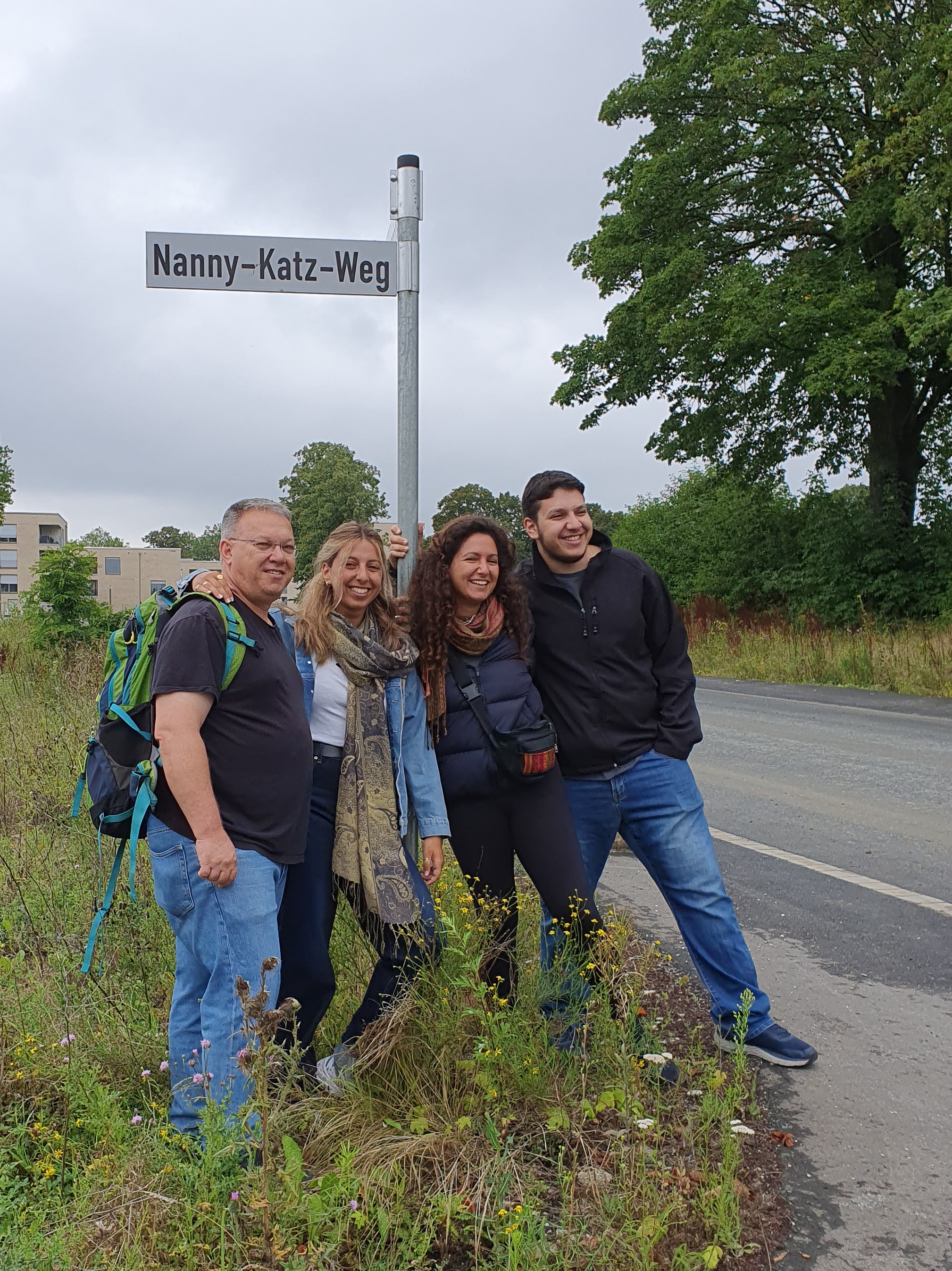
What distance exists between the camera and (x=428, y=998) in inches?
127

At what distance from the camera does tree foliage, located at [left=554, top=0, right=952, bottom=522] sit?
58.3 feet

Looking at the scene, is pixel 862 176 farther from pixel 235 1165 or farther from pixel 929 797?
pixel 235 1165

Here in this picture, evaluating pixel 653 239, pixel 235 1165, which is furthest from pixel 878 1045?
pixel 653 239

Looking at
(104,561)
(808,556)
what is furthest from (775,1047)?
(104,561)

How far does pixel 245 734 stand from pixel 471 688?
0.82 metres

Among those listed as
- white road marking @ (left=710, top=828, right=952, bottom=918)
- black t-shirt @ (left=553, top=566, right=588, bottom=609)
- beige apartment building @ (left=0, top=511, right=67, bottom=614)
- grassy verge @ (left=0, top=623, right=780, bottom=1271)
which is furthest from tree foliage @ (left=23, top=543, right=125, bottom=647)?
beige apartment building @ (left=0, top=511, right=67, bottom=614)

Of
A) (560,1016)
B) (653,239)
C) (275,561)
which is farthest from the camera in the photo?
(653,239)

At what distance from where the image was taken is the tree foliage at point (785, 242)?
17.8 meters

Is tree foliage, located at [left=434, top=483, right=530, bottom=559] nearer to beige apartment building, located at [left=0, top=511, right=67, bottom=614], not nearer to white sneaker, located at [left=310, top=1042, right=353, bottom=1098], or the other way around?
beige apartment building, located at [left=0, top=511, right=67, bottom=614]

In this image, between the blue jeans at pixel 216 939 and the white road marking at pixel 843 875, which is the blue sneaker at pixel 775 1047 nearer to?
the blue jeans at pixel 216 939

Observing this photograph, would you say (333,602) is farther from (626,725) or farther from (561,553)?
(626,725)

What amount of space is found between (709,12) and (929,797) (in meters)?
17.1

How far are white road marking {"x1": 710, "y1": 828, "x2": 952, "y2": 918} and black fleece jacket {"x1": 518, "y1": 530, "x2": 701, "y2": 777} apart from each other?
2276mm

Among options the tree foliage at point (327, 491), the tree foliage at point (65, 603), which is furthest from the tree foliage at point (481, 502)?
the tree foliage at point (65, 603)
